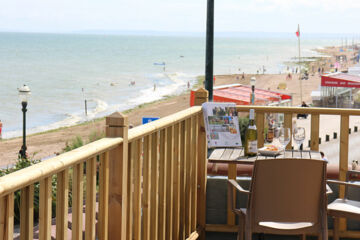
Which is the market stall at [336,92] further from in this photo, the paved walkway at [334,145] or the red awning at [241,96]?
the red awning at [241,96]

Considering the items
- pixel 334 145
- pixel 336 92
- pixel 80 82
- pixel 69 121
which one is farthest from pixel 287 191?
pixel 80 82

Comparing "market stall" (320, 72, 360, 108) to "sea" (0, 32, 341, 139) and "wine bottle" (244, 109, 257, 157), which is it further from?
"wine bottle" (244, 109, 257, 157)

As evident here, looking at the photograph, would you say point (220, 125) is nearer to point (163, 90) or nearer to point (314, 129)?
point (314, 129)

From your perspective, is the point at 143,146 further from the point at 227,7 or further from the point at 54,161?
the point at 227,7

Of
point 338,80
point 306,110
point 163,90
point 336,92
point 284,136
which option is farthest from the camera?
point 163,90

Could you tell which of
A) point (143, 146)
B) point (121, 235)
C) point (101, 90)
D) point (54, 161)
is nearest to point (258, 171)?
point (143, 146)

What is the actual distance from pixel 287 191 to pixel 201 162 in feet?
3.99

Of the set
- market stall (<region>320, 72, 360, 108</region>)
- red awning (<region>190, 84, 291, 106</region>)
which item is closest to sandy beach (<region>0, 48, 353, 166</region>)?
red awning (<region>190, 84, 291, 106</region>)

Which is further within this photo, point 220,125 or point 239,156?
point 220,125

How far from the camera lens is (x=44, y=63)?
98.2 meters

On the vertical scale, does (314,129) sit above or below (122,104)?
above

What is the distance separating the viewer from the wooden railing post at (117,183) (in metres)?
2.70

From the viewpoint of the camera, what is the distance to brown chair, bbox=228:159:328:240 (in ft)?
10.6

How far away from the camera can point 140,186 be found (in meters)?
3.06
